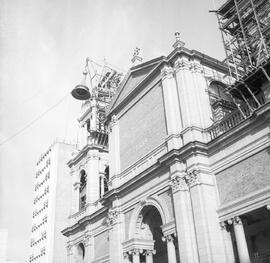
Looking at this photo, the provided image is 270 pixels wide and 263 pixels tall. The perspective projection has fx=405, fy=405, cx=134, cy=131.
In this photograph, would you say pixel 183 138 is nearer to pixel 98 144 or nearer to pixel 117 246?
pixel 117 246

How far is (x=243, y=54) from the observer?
961 inches

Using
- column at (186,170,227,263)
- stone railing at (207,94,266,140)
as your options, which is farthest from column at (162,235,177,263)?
stone railing at (207,94,266,140)

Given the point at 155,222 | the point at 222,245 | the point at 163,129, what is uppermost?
Result: the point at 163,129

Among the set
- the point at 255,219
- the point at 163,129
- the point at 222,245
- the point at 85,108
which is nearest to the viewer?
the point at 222,245

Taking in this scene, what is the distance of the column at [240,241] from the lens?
17.1 metres

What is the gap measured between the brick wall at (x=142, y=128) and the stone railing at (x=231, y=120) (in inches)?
142

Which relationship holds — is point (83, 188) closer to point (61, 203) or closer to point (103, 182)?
point (103, 182)

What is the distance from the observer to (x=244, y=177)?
18438 millimetres

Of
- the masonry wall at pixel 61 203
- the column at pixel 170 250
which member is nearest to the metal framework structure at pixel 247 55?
the column at pixel 170 250

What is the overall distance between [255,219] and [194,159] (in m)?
4.25

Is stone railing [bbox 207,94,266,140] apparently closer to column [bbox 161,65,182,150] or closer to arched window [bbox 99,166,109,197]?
column [bbox 161,65,182,150]

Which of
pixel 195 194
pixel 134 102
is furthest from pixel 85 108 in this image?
pixel 195 194

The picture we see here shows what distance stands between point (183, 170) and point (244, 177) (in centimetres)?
338

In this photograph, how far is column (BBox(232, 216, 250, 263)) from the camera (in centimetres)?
1714
